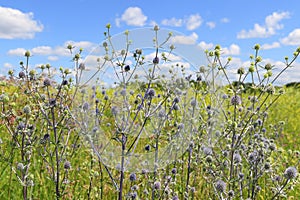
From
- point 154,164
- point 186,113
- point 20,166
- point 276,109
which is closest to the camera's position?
point 20,166

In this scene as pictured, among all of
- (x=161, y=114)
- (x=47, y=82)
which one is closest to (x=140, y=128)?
(x=161, y=114)

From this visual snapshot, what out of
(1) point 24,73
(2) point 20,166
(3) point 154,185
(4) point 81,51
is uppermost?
(4) point 81,51

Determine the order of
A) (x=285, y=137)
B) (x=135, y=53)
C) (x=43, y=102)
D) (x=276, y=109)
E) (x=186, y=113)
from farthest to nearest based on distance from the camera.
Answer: (x=276, y=109)
(x=285, y=137)
(x=186, y=113)
(x=43, y=102)
(x=135, y=53)

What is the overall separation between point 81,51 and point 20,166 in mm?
834

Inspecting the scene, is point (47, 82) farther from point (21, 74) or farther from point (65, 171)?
point (65, 171)

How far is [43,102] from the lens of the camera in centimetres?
259

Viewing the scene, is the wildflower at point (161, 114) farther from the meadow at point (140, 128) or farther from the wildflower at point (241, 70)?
the wildflower at point (241, 70)

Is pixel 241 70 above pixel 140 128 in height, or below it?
above

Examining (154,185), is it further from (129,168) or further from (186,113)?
(186,113)

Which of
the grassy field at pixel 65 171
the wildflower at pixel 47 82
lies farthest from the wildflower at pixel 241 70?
the wildflower at pixel 47 82

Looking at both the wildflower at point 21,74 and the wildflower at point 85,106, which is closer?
the wildflower at point 21,74

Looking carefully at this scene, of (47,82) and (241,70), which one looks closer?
(241,70)

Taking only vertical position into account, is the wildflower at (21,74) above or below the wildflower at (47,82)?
above

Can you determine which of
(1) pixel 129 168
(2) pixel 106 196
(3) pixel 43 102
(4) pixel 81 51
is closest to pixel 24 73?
(3) pixel 43 102
